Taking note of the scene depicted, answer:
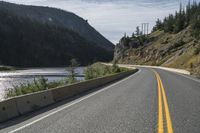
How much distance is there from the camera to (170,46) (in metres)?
113

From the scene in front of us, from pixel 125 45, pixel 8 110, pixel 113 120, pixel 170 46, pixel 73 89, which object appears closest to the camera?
pixel 113 120

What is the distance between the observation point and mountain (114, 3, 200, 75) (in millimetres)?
93038

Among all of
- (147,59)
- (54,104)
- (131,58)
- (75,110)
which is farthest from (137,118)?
(131,58)

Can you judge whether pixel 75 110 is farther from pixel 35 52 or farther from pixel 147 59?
pixel 35 52

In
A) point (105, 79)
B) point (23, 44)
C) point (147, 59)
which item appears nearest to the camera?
point (105, 79)

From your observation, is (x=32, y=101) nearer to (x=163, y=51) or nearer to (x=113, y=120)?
(x=113, y=120)

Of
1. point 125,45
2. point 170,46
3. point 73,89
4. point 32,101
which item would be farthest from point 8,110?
point 125,45

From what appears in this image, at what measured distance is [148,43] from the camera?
14150 cm

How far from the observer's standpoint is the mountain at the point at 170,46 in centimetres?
9304

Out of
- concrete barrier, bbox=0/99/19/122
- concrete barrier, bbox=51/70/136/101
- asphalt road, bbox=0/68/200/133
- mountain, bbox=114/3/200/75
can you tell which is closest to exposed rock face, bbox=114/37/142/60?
mountain, bbox=114/3/200/75

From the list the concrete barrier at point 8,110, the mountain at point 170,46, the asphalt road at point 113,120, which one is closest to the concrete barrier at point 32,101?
the concrete barrier at point 8,110

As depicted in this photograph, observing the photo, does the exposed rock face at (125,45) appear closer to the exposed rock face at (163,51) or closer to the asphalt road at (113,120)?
the exposed rock face at (163,51)

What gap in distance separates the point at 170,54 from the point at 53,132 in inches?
4063

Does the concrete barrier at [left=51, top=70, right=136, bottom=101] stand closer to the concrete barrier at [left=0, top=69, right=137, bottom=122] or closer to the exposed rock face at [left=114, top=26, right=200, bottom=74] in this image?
the concrete barrier at [left=0, top=69, right=137, bottom=122]
